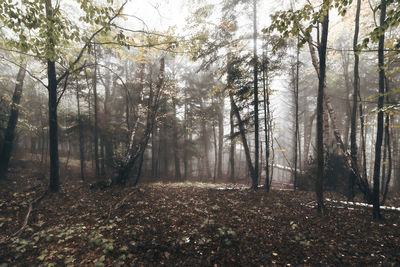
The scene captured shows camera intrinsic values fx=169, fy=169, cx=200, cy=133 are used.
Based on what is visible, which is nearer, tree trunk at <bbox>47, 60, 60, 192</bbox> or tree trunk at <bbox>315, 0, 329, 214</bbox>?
tree trunk at <bbox>315, 0, 329, 214</bbox>

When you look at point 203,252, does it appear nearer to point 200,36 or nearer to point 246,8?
point 200,36

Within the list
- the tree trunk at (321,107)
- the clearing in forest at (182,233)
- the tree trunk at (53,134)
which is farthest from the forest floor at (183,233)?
the tree trunk at (321,107)

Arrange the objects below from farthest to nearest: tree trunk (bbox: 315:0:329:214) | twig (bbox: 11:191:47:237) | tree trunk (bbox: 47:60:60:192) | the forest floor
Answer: tree trunk (bbox: 47:60:60:192) → tree trunk (bbox: 315:0:329:214) → twig (bbox: 11:191:47:237) → the forest floor

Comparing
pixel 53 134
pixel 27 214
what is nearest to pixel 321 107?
pixel 27 214

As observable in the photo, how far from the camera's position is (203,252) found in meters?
4.12

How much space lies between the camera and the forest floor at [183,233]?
12.8 feet

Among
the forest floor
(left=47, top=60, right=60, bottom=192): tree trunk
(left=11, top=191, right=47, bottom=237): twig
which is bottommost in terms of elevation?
the forest floor

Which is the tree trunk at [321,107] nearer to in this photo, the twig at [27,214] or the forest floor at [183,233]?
the forest floor at [183,233]

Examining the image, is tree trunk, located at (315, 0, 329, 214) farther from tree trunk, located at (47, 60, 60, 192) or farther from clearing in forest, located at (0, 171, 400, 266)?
tree trunk, located at (47, 60, 60, 192)

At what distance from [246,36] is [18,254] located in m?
12.6

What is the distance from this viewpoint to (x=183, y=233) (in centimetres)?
480

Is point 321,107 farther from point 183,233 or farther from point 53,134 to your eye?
point 53,134

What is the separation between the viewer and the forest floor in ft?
12.8

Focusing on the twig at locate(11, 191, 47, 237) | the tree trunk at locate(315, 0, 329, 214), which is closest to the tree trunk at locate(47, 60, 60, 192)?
the twig at locate(11, 191, 47, 237)
